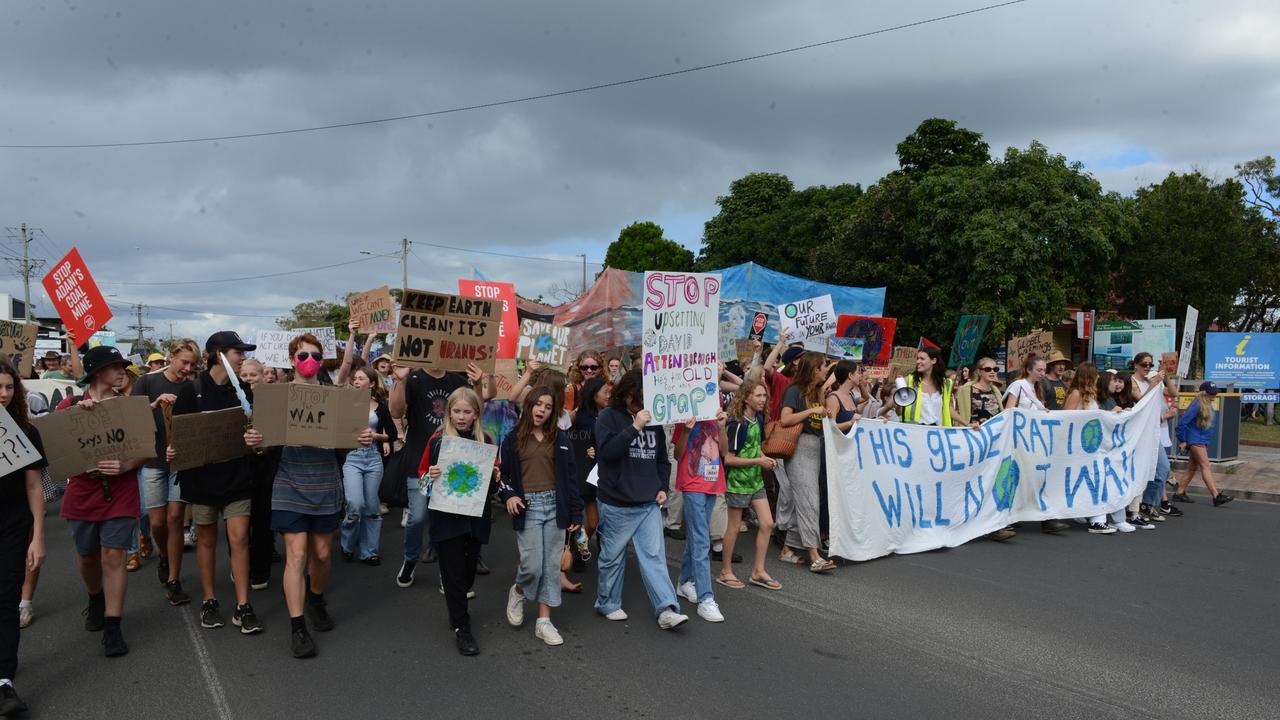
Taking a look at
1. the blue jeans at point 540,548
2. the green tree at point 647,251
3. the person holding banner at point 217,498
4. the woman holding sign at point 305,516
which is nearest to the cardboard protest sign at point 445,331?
the woman holding sign at point 305,516

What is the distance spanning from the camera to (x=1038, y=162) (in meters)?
24.3

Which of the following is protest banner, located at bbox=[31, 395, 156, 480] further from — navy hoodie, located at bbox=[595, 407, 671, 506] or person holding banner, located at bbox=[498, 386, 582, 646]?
navy hoodie, located at bbox=[595, 407, 671, 506]

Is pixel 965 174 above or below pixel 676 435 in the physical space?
above

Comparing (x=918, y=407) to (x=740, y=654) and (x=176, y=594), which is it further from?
(x=176, y=594)

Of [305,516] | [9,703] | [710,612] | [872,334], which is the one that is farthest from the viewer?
[872,334]

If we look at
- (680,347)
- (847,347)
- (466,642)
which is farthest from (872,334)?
(466,642)

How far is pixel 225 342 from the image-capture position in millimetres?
5586

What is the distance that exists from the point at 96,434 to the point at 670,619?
345 centimetres

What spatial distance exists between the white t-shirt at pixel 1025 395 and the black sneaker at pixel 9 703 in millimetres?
8415

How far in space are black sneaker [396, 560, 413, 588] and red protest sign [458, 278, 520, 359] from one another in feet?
8.56

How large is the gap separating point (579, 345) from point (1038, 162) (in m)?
15.5

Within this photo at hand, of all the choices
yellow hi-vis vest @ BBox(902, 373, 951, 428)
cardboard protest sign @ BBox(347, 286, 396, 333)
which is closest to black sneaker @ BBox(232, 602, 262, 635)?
cardboard protest sign @ BBox(347, 286, 396, 333)

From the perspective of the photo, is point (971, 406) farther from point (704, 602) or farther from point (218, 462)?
point (218, 462)

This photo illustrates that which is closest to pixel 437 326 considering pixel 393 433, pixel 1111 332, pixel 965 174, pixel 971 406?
pixel 393 433
